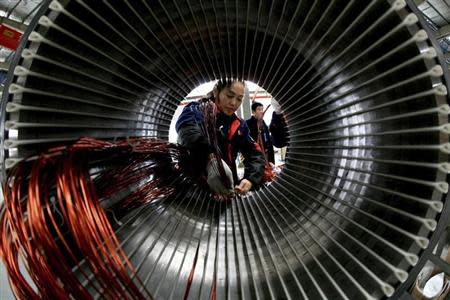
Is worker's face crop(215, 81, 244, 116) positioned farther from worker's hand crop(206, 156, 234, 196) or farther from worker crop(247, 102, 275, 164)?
worker crop(247, 102, 275, 164)

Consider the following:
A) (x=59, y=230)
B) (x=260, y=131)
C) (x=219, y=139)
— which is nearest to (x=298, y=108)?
(x=219, y=139)

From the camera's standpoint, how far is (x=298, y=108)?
1.30 meters

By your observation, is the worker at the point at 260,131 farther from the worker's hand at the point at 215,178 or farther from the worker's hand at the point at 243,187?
the worker's hand at the point at 215,178

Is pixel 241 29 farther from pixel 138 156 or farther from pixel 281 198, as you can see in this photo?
pixel 281 198

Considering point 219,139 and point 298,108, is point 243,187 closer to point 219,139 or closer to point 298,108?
point 219,139

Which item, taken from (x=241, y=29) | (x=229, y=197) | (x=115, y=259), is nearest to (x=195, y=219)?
(x=229, y=197)

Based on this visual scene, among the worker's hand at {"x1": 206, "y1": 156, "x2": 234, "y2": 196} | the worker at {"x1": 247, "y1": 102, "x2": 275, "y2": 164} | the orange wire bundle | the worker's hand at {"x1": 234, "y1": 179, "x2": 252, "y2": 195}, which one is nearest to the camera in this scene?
the orange wire bundle

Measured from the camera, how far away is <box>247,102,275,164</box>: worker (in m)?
3.07

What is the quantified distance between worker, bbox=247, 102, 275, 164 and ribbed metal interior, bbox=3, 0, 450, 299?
177cm

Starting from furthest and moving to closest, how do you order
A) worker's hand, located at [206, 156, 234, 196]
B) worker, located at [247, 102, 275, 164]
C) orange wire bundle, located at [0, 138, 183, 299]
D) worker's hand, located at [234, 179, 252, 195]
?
worker, located at [247, 102, 275, 164]
worker's hand, located at [234, 179, 252, 195]
worker's hand, located at [206, 156, 234, 196]
orange wire bundle, located at [0, 138, 183, 299]

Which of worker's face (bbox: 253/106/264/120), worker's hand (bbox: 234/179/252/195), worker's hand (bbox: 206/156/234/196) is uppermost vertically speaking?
worker's face (bbox: 253/106/264/120)

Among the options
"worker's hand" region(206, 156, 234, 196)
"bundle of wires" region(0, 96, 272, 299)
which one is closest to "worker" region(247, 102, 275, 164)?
"worker's hand" region(206, 156, 234, 196)

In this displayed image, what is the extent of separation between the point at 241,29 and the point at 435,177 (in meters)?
0.78

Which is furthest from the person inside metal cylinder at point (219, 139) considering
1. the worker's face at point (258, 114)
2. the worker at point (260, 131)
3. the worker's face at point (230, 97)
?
the worker's face at point (258, 114)
